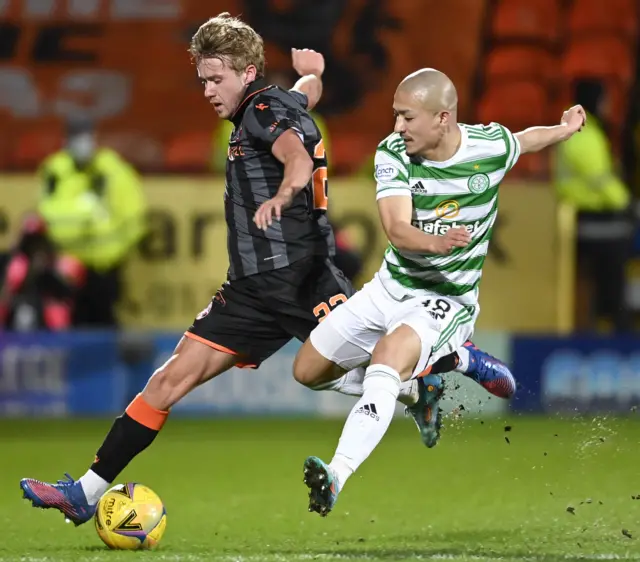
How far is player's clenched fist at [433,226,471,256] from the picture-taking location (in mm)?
5562

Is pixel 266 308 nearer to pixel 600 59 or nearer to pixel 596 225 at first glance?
pixel 596 225

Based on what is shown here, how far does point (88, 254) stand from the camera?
486 inches

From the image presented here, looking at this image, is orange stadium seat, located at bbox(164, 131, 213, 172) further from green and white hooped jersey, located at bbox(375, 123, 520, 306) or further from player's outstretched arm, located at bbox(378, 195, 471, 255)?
player's outstretched arm, located at bbox(378, 195, 471, 255)

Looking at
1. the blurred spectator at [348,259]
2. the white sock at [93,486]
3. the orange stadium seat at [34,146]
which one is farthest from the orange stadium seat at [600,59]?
the white sock at [93,486]

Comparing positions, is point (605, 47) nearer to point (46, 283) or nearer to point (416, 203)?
point (46, 283)

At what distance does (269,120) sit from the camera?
6.12 m

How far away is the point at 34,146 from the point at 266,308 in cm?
969

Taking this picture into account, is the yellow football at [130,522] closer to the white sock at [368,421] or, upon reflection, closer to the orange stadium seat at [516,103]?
the white sock at [368,421]

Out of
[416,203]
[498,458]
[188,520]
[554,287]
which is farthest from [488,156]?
[554,287]

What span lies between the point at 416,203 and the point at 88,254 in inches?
260

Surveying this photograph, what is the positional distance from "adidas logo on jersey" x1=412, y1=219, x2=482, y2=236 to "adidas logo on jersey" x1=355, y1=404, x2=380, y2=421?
0.81 metres

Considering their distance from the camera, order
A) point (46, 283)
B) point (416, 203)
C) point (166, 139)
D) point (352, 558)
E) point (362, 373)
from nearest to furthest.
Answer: point (352, 558), point (416, 203), point (362, 373), point (46, 283), point (166, 139)

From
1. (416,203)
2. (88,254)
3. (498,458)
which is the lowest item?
(498,458)

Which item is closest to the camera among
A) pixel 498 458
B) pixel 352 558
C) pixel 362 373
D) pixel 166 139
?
pixel 352 558
